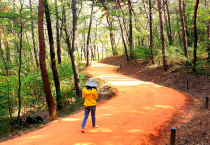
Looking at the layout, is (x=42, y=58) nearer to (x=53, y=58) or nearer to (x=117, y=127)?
(x=53, y=58)

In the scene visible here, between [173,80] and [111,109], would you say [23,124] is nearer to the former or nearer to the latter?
[111,109]

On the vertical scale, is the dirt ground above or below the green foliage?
below

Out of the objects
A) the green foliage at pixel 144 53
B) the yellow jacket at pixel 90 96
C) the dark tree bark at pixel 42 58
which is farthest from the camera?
the green foliage at pixel 144 53

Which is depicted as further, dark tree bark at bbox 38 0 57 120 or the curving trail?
dark tree bark at bbox 38 0 57 120

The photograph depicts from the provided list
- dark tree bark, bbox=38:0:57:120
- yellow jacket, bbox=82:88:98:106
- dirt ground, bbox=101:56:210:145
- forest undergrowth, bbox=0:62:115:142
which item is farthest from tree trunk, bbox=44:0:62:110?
dirt ground, bbox=101:56:210:145

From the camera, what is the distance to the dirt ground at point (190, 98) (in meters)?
5.48

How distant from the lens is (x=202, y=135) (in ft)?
17.3

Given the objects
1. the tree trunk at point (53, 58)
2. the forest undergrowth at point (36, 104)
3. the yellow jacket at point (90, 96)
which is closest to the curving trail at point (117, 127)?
the yellow jacket at point (90, 96)

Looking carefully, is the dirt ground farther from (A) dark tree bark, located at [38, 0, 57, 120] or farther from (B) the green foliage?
(A) dark tree bark, located at [38, 0, 57, 120]

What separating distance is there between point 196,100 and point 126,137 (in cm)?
776

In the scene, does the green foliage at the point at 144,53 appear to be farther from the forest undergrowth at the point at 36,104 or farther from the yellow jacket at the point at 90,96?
the yellow jacket at the point at 90,96

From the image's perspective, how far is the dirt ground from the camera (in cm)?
548

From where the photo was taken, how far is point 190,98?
10.9 metres

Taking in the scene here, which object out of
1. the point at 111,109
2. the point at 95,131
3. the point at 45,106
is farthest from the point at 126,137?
the point at 45,106
